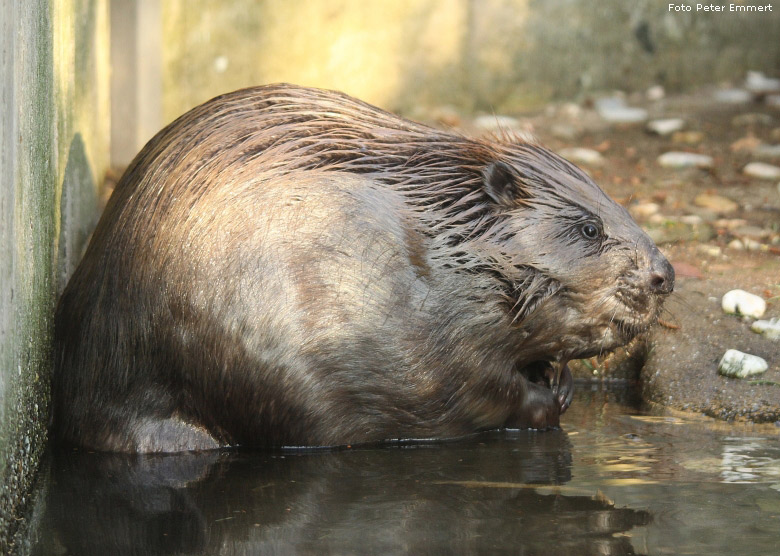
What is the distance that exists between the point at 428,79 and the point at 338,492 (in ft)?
19.8

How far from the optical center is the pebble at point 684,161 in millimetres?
8562

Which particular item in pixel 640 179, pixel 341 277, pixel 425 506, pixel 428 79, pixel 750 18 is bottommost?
pixel 425 506

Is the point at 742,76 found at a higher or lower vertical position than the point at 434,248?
higher

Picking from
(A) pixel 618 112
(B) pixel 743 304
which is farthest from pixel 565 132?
(B) pixel 743 304

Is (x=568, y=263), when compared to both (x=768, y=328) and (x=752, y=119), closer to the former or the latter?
(x=768, y=328)

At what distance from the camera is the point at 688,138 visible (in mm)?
9133

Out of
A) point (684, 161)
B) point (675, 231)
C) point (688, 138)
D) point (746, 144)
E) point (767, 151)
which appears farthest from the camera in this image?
point (688, 138)

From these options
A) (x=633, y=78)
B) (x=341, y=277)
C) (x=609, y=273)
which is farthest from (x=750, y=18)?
(x=341, y=277)

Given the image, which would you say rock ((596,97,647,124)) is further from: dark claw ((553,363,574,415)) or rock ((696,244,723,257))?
dark claw ((553,363,574,415))

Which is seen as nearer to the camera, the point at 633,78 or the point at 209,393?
the point at 209,393

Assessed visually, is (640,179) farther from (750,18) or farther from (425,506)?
(425,506)

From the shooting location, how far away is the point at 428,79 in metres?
9.67

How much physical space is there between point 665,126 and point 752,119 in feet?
2.68

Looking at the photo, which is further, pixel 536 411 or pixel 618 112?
pixel 618 112
